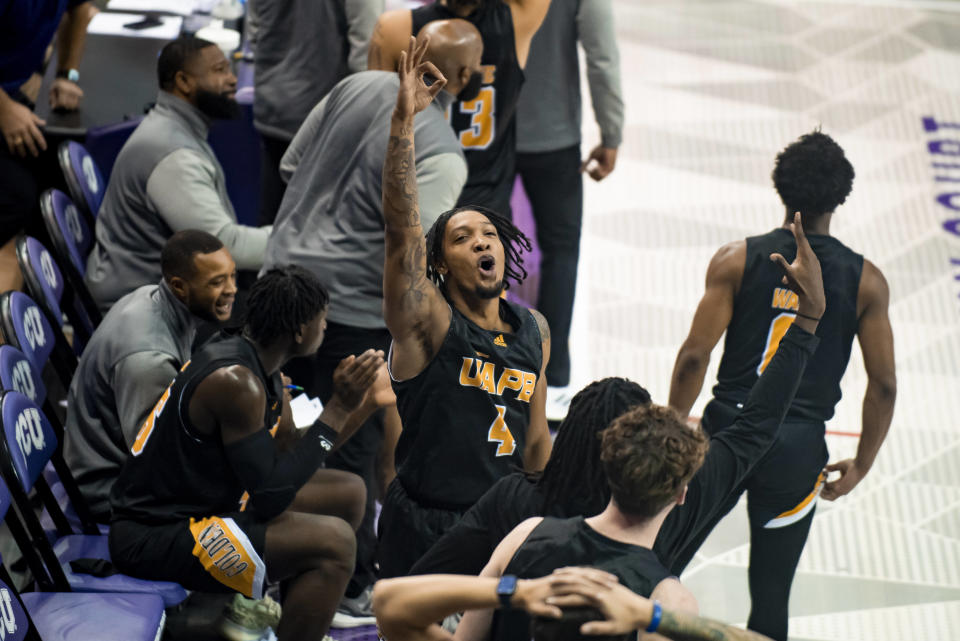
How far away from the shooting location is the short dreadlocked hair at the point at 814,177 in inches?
116

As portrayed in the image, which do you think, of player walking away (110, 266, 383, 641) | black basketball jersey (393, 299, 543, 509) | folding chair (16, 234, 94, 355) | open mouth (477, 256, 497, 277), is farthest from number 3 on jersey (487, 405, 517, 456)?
folding chair (16, 234, 94, 355)

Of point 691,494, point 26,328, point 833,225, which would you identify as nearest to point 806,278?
point 691,494

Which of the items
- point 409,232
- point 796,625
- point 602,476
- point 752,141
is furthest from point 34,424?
point 752,141

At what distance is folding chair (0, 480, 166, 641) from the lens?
112 inches

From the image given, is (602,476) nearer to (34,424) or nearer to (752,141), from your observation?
(34,424)

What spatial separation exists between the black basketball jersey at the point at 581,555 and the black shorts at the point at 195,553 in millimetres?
1227

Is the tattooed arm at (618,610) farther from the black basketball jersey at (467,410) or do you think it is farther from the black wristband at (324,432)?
the black wristband at (324,432)

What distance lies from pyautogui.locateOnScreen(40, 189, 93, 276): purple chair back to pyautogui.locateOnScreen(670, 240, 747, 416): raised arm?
82.1 inches

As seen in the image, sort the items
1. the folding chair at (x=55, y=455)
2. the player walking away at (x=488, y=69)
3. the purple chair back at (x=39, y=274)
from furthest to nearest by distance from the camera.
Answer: the player walking away at (x=488, y=69) → the purple chair back at (x=39, y=274) → the folding chair at (x=55, y=455)

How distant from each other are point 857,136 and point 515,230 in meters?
4.44

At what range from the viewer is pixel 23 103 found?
16.3ft

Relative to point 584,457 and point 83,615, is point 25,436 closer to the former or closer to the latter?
point 83,615

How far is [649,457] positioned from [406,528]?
36.3 inches

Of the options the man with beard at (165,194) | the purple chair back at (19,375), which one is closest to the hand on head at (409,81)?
the purple chair back at (19,375)
